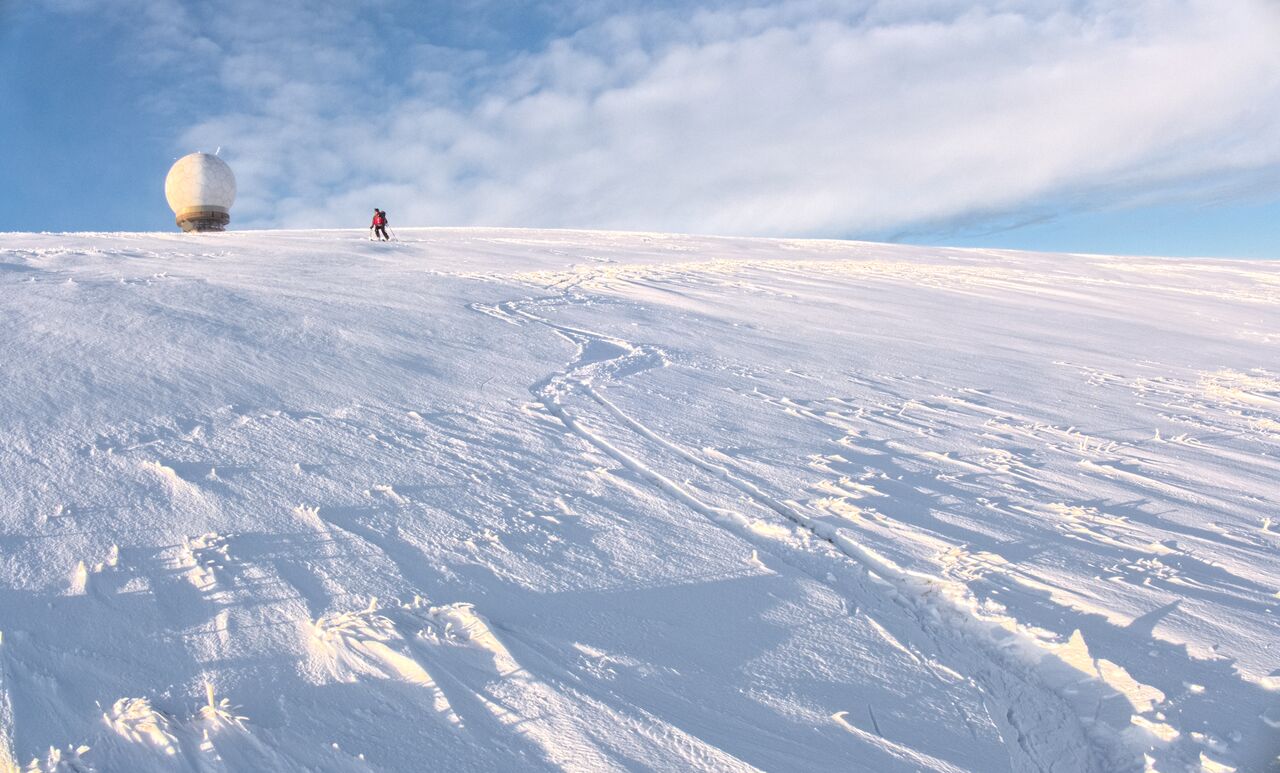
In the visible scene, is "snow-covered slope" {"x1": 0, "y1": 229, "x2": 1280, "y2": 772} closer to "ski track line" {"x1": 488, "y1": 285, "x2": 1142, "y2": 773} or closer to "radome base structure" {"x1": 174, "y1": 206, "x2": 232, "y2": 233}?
"ski track line" {"x1": 488, "y1": 285, "x2": 1142, "y2": 773}

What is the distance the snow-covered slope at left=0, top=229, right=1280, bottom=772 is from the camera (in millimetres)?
2227

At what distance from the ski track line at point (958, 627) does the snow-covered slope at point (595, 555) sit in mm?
15

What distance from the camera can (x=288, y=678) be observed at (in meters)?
2.26

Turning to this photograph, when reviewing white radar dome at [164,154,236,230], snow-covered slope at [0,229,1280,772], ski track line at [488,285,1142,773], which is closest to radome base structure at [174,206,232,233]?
white radar dome at [164,154,236,230]

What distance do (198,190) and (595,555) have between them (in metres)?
23.0

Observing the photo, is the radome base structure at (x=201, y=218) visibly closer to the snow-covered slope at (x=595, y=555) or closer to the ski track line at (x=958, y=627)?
the snow-covered slope at (x=595, y=555)

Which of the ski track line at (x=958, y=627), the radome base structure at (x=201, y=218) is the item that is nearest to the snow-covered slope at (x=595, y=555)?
the ski track line at (x=958, y=627)

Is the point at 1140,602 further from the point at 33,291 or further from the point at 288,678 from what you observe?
the point at 33,291

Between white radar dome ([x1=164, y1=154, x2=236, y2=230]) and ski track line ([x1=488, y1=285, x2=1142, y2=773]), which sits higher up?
white radar dome ([x1=164, y1=154, x2=236, y2=230])

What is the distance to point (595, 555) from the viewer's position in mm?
3191

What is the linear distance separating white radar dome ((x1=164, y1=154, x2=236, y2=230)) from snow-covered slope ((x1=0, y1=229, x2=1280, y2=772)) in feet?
54.1

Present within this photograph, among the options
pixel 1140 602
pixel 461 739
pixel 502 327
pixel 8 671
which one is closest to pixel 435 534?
pixel 461 739

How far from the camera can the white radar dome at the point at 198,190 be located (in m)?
21.5

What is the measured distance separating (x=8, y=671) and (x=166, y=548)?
29.1 inches
